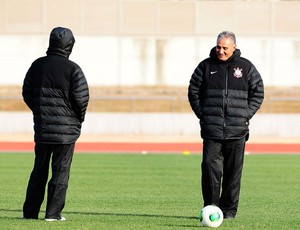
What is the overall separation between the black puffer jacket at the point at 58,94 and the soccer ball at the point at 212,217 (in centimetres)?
167

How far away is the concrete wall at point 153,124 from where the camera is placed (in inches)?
1511

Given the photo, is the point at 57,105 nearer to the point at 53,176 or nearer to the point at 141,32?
the point at 53,176

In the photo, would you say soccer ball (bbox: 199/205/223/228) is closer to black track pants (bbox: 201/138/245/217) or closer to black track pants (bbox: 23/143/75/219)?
black track pants (bbox: 201/138/245/217)

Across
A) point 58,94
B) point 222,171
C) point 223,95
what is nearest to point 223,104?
point 223,95

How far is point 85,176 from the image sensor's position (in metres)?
19.4

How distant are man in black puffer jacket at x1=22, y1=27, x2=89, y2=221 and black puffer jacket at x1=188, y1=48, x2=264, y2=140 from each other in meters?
1.38

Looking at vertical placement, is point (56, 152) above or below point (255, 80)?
below

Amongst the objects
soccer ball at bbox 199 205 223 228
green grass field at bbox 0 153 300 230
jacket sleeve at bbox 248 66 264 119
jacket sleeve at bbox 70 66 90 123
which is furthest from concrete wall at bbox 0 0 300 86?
soccer ball at bbox 199 205 223 228

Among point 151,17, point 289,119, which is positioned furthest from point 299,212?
point 151,17

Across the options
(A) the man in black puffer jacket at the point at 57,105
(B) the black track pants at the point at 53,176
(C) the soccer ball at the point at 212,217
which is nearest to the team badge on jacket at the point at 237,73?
(C) the soccer ball at the point at 212,217

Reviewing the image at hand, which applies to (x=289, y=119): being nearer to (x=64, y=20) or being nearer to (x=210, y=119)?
(x=64, y=20)

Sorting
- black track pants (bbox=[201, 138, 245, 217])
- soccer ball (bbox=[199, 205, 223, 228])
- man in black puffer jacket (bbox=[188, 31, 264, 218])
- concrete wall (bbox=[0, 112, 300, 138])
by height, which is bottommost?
concrete wall (bbox=[0, 112, 300, 138])

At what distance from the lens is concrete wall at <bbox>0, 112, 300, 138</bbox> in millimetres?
38375

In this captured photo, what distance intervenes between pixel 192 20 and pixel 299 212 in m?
37.0
